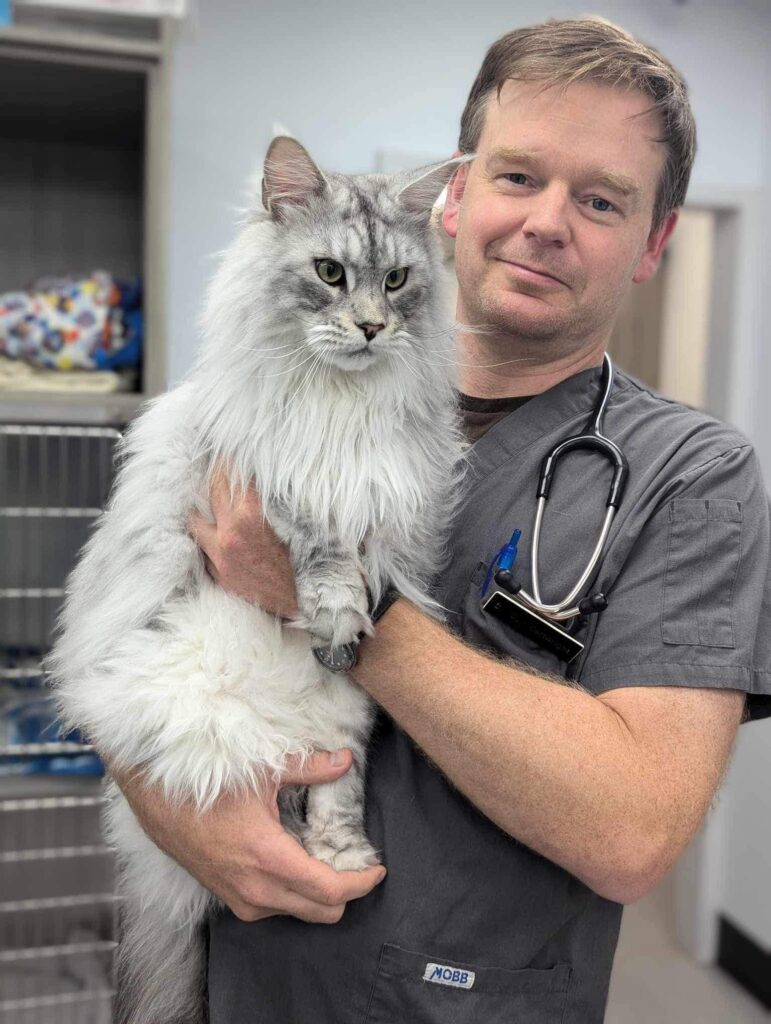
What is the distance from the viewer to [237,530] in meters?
1.02

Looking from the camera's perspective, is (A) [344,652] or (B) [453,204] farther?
(B) [453,204]

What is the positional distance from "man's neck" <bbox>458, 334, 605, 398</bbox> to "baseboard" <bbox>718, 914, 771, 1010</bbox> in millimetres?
2461

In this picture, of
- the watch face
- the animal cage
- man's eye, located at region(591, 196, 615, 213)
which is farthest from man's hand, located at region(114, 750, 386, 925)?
the animal cage

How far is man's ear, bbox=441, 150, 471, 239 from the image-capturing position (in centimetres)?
131

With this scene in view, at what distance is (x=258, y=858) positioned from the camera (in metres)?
0.98

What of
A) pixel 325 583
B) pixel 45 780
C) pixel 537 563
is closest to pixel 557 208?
pixel 537 563

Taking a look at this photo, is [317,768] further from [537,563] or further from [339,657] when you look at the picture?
[537,563]

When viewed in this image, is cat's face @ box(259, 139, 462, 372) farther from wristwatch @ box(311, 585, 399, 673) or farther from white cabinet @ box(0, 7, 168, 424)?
white cabinet @ box(0, 7, 168, 424)

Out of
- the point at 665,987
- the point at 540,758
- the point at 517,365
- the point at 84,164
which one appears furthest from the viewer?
the point at 665,987

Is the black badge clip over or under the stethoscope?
under

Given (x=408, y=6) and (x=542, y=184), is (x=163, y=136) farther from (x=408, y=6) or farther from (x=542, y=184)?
(x=408, y=6)

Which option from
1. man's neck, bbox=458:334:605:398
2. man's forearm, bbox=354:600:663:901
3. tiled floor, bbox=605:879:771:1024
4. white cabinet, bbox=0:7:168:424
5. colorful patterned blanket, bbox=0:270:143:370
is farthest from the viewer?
tiled floor, bbox=605:879:771:1024

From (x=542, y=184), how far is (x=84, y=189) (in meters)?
1.65

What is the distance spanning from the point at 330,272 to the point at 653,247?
1.81ft
